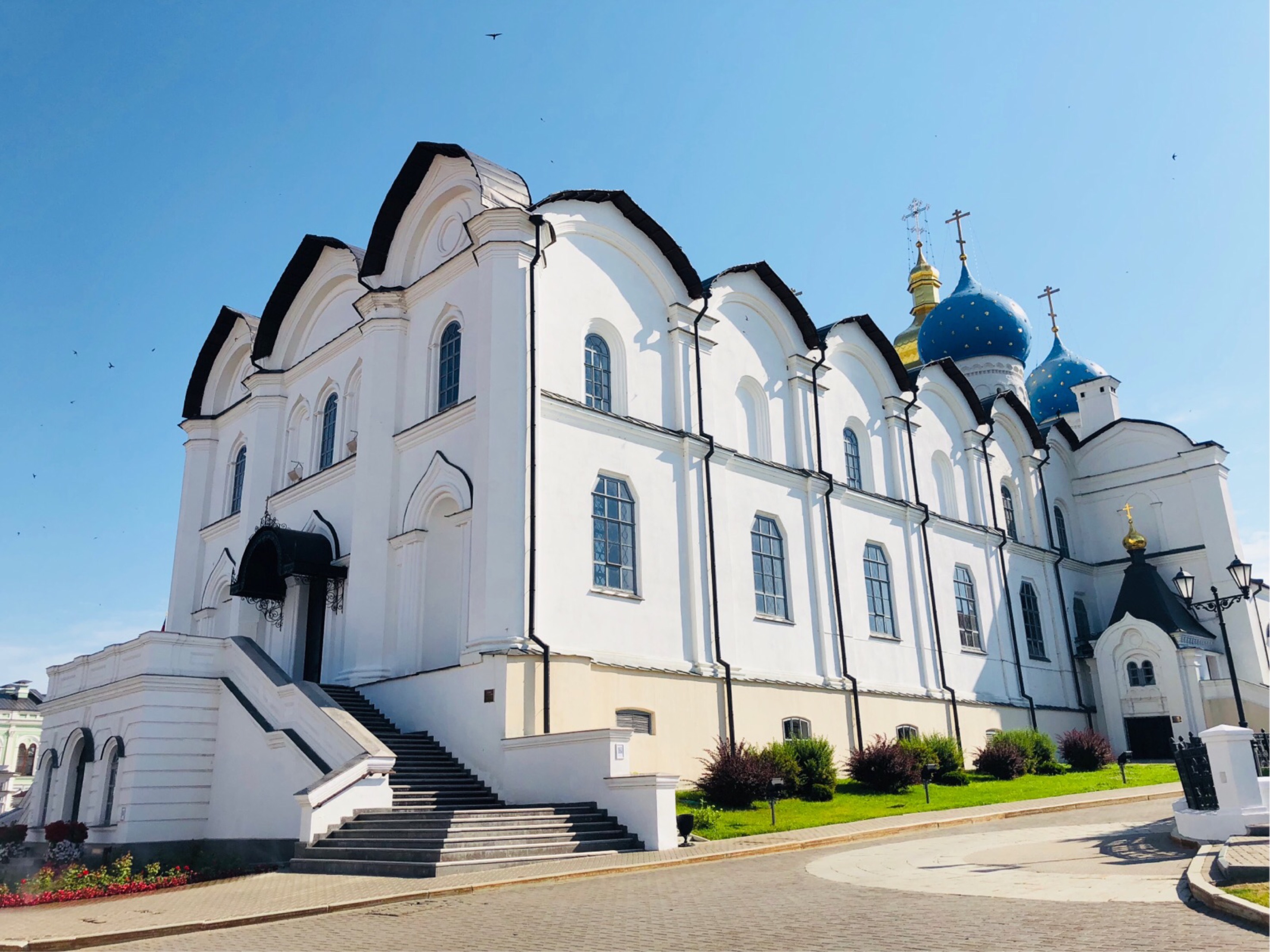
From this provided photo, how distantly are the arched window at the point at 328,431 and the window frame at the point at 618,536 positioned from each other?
7058 millimetres

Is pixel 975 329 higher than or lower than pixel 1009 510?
higher

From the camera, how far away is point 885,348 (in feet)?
92.8

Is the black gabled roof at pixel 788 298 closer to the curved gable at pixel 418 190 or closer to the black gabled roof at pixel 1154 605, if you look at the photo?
the curved gable at pixel 418 190

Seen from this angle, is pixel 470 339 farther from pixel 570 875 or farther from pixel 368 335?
pixel 570 875

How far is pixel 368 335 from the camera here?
21734mm

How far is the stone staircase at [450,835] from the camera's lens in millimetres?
12555

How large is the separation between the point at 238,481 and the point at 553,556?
40.9 ft

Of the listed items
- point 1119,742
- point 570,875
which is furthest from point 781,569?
point 1119,742

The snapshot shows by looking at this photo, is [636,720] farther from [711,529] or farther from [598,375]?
[598,375]

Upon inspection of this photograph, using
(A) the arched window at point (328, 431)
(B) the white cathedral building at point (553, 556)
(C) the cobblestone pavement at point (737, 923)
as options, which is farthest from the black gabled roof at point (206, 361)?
(C) the cobblestone pavement at point (737, 923)

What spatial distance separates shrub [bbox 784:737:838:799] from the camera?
61.4 feet

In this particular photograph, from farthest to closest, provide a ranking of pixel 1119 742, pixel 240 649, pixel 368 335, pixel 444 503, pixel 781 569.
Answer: pixel 1119 742, pixel 781 569, pixel 368 335, pixel 444 503, pixel 240 649

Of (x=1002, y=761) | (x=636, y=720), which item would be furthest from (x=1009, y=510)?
(x=636, y=720)

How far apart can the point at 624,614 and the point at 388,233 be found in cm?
974
